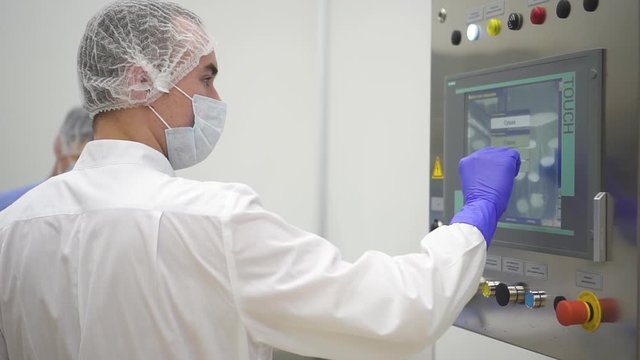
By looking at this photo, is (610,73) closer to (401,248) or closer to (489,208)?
(489,208)

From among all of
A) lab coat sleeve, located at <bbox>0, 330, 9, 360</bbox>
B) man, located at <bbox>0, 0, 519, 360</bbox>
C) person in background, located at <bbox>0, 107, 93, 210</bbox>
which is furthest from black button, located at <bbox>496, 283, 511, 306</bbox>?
person in background, located at <bbox>0, 107, 93, 210</bbox>

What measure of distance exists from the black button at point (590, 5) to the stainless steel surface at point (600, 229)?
33cm

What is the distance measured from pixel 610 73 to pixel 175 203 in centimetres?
78

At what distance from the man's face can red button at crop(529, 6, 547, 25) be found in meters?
0.64

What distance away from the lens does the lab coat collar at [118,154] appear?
1063mm

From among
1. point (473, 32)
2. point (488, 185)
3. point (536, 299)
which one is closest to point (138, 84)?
point (488, 185)

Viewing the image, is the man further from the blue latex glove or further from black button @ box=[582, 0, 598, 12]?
black button @ box=[582, 0, 598, 12]

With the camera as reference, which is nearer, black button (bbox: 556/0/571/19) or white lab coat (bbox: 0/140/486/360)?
white lab coat (bbox: 0/140/486/360)

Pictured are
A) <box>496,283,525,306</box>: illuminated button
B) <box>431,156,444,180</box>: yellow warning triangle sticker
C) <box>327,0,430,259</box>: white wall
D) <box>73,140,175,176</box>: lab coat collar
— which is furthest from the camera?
<box>327,0,430,259</box>: white wall

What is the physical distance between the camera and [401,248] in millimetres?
1964

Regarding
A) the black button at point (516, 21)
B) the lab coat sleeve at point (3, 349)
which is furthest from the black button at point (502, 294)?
the lab coat sleeve at point (3, 349)

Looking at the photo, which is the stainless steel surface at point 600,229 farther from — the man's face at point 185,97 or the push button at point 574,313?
the man's face at point 185,97

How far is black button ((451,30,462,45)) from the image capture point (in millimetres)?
1471

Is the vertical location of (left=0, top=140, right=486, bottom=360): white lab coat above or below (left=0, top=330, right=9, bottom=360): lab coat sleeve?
above
